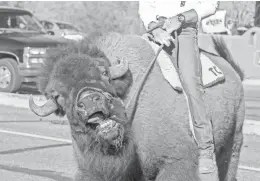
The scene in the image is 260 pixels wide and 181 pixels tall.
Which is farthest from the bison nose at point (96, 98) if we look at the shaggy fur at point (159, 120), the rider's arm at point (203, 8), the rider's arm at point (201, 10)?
the rider's arm at point (203, 8)

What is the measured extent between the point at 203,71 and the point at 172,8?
1.85ft

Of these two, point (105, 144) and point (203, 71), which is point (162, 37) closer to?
point (203, 71)

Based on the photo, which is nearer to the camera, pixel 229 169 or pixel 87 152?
pixel 87 152

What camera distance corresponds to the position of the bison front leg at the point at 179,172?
4.23 meters

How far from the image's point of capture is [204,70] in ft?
16.1

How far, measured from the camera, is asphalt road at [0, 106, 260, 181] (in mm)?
7383

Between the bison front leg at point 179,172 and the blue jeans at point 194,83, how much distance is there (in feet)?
0.78

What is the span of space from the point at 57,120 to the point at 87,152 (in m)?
8.05

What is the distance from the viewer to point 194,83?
4625 millimetres

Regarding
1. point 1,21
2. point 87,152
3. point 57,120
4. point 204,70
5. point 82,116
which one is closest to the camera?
point 82,116

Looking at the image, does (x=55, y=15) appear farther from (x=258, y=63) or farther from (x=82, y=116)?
(x=82, y=116)

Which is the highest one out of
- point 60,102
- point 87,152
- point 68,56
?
point 68,56

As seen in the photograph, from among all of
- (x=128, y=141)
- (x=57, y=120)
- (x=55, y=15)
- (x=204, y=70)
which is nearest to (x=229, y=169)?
(x=204, y=70)

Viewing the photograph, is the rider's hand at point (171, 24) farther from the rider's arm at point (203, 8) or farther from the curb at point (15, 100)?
the curb at point (15, 100)
